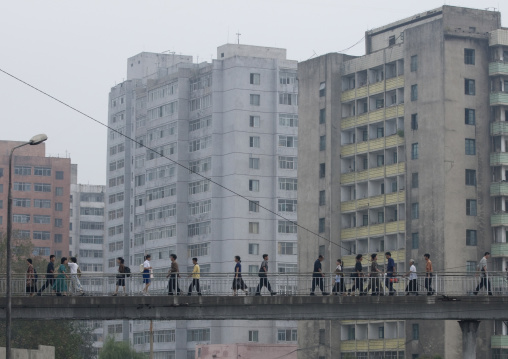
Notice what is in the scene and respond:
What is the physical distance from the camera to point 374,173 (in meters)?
127

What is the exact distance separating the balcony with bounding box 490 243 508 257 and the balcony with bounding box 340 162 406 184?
10.8 metres

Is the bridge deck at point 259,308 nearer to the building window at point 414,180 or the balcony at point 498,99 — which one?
the building window at point 414,180

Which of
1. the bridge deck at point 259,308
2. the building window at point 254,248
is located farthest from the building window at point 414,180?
the bridge deck at point 259,308

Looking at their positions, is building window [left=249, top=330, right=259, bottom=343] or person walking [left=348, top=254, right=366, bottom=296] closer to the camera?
person walking [left=348, top=254, right=366, bottom=296]

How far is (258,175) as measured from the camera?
155 metres

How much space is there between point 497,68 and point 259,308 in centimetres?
6460

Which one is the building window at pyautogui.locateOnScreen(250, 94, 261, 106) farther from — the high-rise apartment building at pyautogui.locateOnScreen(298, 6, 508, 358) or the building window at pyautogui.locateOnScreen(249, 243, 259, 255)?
the high-rise apartment building at pyautogui.locateOnScreen(298, 6, 508, 358)

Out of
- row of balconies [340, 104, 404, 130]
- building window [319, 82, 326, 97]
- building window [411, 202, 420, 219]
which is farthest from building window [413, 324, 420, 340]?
building window [319, 82, 326, 97]

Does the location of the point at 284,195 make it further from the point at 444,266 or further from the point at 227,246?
the point at 444,266

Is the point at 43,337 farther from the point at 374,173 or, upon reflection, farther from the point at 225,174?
the point at 225,174

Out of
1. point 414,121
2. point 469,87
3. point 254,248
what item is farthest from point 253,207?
point 469,87

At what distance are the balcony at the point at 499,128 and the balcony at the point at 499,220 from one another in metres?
7.09

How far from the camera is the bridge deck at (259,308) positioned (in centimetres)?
5791

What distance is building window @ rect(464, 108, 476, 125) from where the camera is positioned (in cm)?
11854
